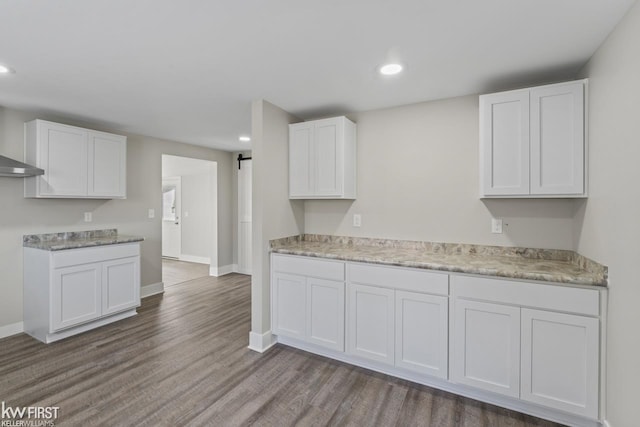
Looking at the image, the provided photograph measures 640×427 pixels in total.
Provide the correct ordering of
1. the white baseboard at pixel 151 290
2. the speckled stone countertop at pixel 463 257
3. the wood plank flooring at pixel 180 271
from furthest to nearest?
the wood plank flooring at pixel 180 271 → the white baseboard at pixel 151 290 → the speckled stone countertop at pixel 463 257

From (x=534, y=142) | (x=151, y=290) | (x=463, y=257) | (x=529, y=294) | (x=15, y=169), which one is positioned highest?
(x=534, y=142)

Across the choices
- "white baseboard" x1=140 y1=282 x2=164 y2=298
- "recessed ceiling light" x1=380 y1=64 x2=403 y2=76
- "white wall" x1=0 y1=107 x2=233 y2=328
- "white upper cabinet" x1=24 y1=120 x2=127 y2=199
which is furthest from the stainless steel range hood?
"recessed ceiling light" x1=380 y1=64 x2=403 y2=76

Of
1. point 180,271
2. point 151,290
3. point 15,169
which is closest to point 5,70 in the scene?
point 15,169

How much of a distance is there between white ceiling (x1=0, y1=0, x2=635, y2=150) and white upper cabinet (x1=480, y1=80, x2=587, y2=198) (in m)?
0.22

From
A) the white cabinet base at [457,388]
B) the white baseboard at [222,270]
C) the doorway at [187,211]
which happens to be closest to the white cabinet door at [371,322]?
the white cabinet base at [457,388]

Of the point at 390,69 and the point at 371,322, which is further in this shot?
the point at 371,322

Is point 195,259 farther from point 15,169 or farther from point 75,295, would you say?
point 15,169

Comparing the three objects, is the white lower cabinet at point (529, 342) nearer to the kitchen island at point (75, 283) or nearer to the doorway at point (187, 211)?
the kitchen island at point (75, 283)

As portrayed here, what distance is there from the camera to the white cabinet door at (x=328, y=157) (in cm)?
295

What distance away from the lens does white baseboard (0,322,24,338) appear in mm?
3127

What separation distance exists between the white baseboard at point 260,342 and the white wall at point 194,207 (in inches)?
167

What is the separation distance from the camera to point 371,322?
2.50 m

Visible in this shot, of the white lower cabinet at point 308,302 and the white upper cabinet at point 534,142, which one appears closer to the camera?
the white upper cabinet at point 534,142

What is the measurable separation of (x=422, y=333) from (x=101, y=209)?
4049 mm
